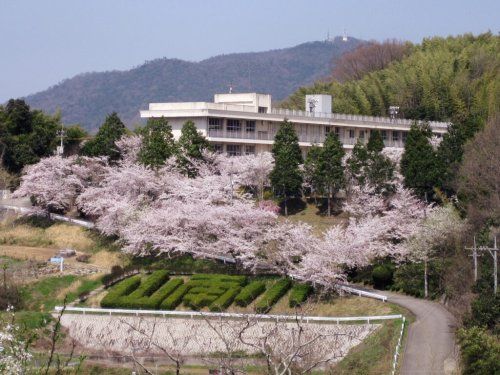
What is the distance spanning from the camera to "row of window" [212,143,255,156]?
49.6 meters

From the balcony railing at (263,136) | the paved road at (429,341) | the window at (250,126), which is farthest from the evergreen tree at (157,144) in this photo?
the paved road at (429,341)

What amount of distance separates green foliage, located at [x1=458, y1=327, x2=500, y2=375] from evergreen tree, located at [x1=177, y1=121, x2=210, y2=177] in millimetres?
21825

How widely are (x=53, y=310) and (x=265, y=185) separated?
1361cm

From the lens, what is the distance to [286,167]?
146ft

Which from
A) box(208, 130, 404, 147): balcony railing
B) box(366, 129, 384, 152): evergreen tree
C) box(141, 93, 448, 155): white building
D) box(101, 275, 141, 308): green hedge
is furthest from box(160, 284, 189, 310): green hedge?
box(208, 130, 404, 147): balcony railing

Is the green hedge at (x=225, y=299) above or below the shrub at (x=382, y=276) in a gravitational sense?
below

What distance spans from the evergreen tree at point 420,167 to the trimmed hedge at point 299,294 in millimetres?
7995

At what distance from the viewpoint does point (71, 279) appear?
3894 centimetres

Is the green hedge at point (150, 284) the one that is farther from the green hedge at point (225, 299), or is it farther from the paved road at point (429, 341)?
the paved road at point (429, 341)

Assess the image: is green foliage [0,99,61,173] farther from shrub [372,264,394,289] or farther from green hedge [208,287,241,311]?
shrub [372,264,394,289]

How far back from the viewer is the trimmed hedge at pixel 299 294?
112ft

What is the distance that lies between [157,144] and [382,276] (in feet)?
46.2

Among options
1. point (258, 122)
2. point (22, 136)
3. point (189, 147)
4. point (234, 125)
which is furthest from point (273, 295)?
point (22, 136)

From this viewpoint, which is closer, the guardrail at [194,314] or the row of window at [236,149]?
the guardrail at [194,314]
